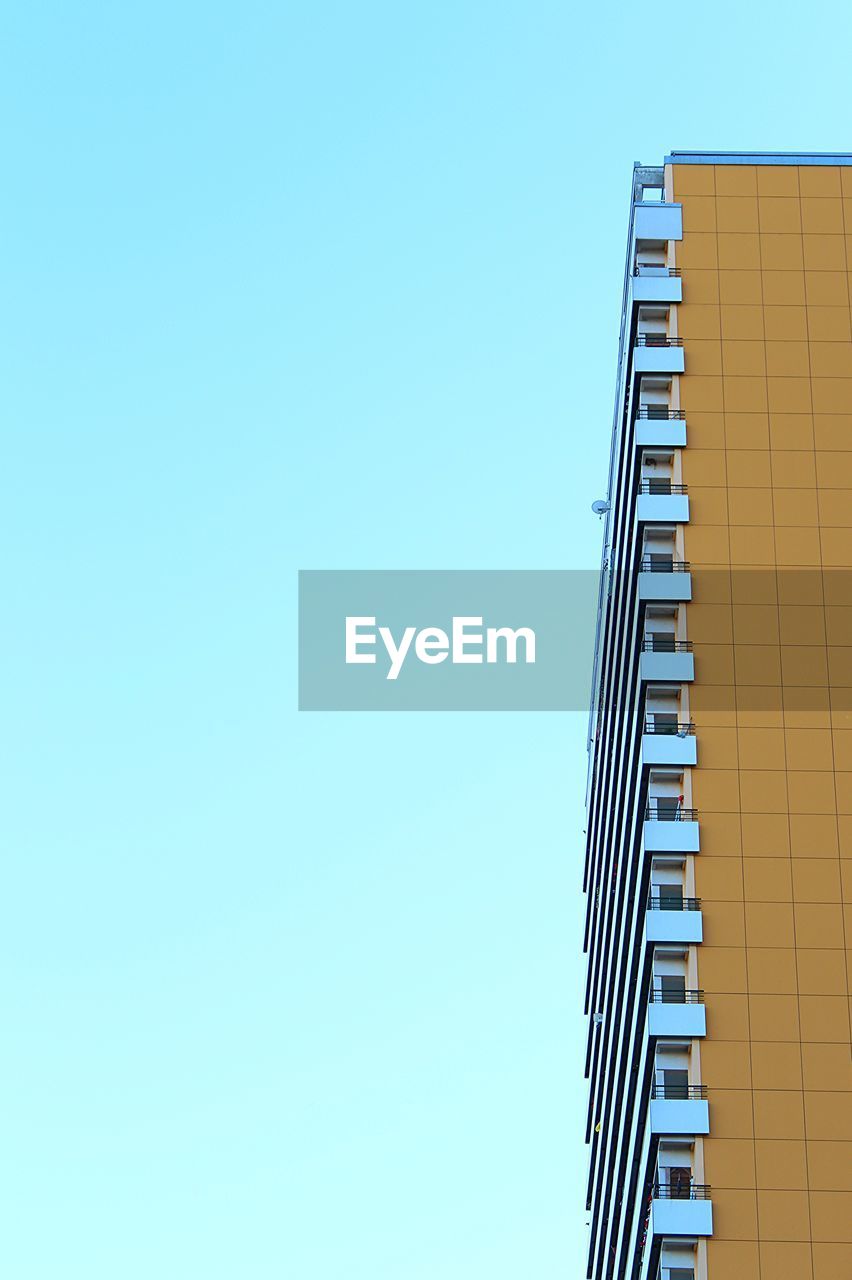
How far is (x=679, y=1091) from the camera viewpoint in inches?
2685

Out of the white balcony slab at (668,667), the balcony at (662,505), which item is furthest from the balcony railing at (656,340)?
the white balcony slab at (668,667)

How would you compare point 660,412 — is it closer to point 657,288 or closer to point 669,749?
point 657,288

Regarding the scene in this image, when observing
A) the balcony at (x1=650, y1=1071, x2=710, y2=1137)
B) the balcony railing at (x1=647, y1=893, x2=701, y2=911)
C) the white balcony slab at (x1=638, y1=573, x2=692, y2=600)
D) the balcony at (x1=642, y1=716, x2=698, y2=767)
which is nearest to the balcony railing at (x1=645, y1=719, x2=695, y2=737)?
the balcony at (x1=642, y1=716, x2=698, y2=767)

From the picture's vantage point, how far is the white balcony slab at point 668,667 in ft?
246

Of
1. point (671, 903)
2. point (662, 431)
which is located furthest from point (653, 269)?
point (671, 903)

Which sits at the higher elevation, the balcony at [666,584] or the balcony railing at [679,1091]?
the balcony at [666,584]

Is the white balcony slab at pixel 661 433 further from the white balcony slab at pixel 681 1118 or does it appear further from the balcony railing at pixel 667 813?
the white balcony slab at pixel 681 1118

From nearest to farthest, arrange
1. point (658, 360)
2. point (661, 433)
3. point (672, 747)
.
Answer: point (672, 747) < point (661, 433) < point (658, 360)

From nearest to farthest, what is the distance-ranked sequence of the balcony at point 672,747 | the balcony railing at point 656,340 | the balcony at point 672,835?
the balcony at point 672,835
the balcony at point 672,747
the balcony railing at point 656,340

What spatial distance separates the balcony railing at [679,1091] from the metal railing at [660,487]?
21.4 m

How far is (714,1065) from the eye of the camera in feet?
224

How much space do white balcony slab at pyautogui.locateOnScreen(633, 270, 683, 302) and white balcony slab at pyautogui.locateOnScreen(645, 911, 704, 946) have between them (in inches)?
920

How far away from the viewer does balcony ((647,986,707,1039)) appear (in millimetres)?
68438

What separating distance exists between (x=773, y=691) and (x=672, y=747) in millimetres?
4131
